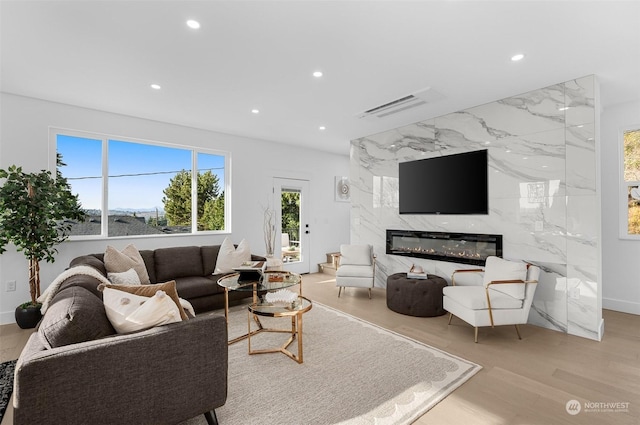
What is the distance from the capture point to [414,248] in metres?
5.00

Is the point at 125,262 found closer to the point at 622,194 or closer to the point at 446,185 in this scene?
the point at 446,185

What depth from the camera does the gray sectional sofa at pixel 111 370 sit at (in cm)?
137

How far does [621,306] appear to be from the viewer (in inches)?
160

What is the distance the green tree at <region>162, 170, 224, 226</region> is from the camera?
507 cm

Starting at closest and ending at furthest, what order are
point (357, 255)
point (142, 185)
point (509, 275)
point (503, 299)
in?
1. point (503, 299)
2. point (509, 275)
3. point (142, 185)
4. point (357, 255)

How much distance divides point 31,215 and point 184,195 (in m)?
2.05

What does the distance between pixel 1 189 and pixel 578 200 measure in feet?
20.7

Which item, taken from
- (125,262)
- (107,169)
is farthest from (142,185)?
(125,262)

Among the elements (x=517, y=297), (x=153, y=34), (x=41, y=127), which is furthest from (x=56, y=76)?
(x=517, y=297)

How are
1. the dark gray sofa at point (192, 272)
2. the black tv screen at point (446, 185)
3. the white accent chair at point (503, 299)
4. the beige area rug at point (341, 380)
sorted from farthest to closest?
the black tv screen at point (446, 185)
the dark gray sofa at point (192, 272)
the white accent chair at point (503, 299)
the beige area rug at point (341, 380)

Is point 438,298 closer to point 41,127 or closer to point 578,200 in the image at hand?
point 578,200

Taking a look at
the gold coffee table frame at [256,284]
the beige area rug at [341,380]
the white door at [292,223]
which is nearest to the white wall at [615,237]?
the beige area rug at [341,380]

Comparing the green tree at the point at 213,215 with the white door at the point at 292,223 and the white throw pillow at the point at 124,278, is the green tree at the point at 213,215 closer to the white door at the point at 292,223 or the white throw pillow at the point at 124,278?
the white door at the point at 292,223

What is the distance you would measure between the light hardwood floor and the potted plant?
0.34m
